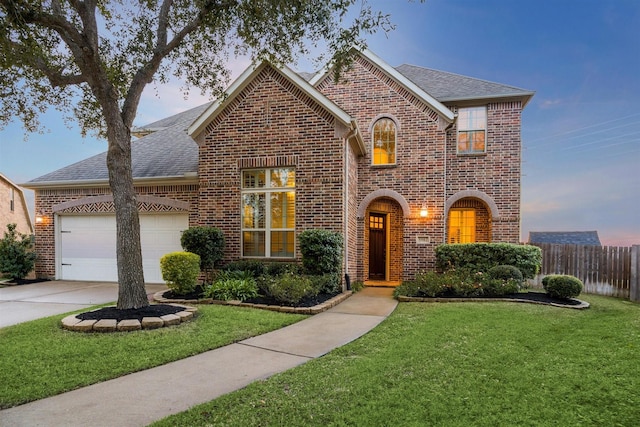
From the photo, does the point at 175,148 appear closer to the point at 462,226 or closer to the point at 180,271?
the point at 180,271

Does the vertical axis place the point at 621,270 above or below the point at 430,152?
below

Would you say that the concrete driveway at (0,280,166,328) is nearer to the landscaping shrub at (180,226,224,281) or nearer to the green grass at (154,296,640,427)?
the landscaping shrub at (180,226,224,281)

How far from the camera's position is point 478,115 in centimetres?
1208

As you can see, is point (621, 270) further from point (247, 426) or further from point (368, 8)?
point (247, 426)

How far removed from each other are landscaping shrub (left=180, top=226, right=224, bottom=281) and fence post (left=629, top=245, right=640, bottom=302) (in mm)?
11816

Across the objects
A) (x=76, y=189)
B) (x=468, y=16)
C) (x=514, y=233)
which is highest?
(x=468, y=16)

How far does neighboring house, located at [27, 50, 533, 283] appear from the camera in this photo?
9.70m

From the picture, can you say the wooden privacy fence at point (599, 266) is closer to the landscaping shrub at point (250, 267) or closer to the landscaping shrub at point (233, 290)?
the landscaping shrub at point (250, 267)

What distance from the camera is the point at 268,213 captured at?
9820mm

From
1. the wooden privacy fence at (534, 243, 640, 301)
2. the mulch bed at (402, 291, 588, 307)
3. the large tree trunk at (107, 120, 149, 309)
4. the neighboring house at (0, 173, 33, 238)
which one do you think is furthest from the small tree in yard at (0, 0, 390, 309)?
the neighboring house at (0, 173, 33, 238)

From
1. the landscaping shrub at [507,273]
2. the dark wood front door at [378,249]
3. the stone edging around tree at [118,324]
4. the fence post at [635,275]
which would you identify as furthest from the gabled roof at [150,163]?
the fence post at [635,275]

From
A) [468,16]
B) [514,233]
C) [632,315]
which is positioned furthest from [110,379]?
[468,16]

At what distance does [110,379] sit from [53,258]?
36.1 ft

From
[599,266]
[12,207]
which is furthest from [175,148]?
[599,266]
